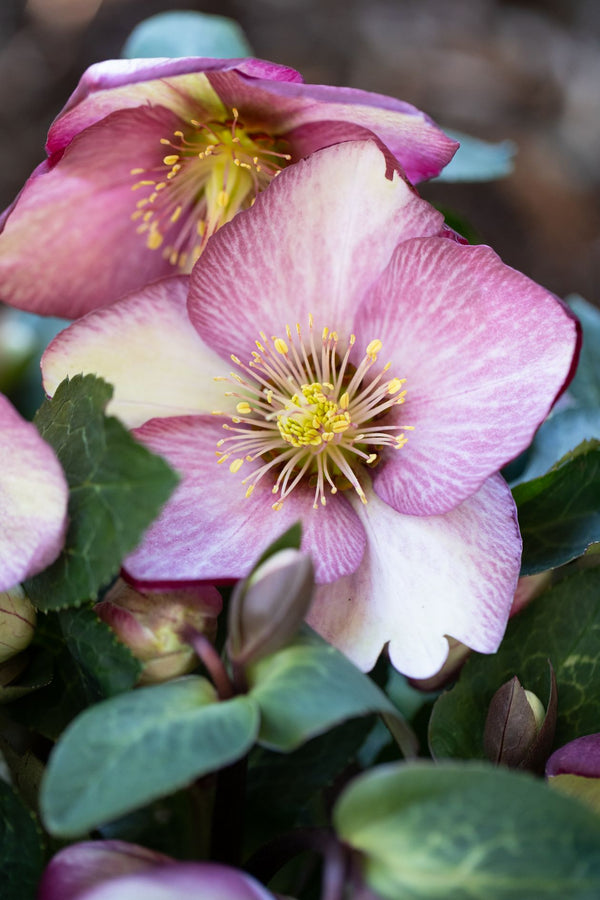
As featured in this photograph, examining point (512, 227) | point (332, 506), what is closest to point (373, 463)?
point (332, 506)

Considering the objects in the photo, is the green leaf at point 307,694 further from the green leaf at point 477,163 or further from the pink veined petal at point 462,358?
the green leaf at point 477,163

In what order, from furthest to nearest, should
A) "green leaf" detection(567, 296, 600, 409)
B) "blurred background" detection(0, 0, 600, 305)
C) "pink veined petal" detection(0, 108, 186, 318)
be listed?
"blurred background" detection(0, 0, 600, 305), "green leaf" detection(567, 296, 600, 409), "pink veined petal" detection(0, 108, 186, 318)

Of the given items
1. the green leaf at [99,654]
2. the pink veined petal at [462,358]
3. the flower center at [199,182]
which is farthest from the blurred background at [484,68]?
the green leaf at [99,654]

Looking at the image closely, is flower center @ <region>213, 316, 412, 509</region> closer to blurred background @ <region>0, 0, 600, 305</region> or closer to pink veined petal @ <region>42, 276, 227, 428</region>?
pink veined petal @ <region>42, 276, 227, 428</region>

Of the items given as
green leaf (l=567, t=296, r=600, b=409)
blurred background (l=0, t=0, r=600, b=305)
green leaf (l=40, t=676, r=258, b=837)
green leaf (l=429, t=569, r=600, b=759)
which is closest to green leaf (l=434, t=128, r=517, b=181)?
green leaf (l=567, t=296, r=600, b=409)

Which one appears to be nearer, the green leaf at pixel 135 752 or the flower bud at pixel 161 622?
the green leaf at pixel 135 752

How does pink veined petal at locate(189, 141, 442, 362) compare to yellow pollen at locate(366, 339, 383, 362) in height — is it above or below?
above
